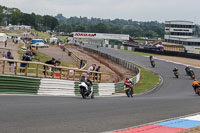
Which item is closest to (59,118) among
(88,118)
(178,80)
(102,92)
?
(88,118)

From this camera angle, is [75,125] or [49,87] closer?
[75,125]

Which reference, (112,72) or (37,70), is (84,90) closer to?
(37,70)

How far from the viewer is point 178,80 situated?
3978 cm

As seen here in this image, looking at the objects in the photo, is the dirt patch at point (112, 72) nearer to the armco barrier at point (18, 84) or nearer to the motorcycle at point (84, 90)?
the motorcycle at point (84, 90)

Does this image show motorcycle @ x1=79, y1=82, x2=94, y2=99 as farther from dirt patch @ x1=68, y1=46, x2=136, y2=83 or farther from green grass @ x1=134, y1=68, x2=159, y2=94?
green grass @ x1=134, y1=68, x2=159, y2=94

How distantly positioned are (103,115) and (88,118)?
37.8 inches

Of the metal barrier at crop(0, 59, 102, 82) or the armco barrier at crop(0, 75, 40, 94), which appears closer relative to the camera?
the armco barrier at crop(0, 75, 40, 94)

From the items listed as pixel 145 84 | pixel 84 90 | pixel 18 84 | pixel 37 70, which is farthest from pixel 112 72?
pixel 18 84

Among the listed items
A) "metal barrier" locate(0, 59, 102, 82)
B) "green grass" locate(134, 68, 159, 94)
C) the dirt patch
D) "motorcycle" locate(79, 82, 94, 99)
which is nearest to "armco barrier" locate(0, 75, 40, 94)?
"metal barrier" locate(0, 59, 102, 82)

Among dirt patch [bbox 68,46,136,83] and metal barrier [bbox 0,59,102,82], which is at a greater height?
metal barrier [bbox 0,59,102,82]

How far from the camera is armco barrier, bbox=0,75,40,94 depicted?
1659cm

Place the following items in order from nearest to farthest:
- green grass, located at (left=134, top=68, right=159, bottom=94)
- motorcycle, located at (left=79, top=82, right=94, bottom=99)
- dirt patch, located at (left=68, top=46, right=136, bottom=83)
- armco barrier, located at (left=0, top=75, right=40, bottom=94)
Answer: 1. armco barrier, located at (left=0, top=75, right=40, bottom=94)
2. motorcycle, located at (left=79, top=82, right=94, bottom=99)
3. green grass, located at (left=134, top=68, right=159, bottom=94)
4. dirt patch, located at (left=68, top=46, right=136, bottom=83)

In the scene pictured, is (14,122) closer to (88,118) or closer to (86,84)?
(88,118)

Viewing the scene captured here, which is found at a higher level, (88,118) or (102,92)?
(88,118)
